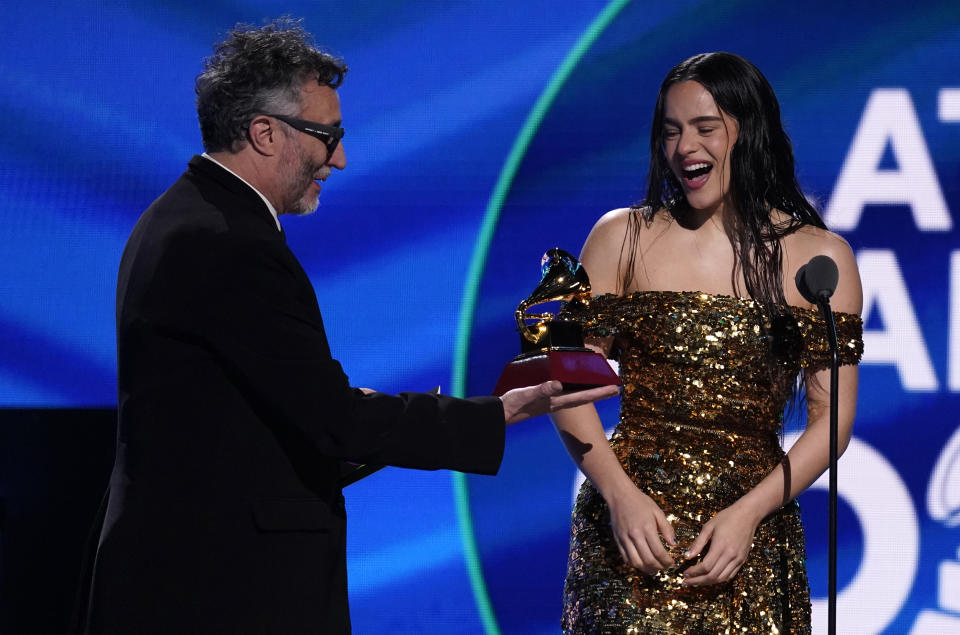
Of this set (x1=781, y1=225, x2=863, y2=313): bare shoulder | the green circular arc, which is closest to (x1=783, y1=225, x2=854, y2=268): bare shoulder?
(x1=781, y1=225, x2=863, y2=313): bare shoulder

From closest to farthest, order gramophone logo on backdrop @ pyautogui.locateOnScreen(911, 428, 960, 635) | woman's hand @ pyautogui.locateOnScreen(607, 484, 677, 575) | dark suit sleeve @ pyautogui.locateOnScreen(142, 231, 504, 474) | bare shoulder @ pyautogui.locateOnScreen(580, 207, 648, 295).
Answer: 1. dark suit sleeve @ pyautogui.locateOnScreen(142, 231, 504, 474)
2. woman's hand @ pyautogui.locateOnScreen(607, 484, 677, 575)
3. bare shoulder @ pyautogui.locateOnScreen(580, 207, 648, 295)
4. gramophone logo on backdrop @ pyautogui.locateOnScreen(911, 428, 960, 635)

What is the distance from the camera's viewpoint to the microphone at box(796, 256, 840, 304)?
6.31 ft

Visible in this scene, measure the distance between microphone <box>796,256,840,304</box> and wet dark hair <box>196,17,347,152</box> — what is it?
0.98 meters

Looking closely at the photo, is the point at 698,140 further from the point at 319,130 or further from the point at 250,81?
the point at 250,81

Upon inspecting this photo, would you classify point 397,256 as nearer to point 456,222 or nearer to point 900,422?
point 456,222

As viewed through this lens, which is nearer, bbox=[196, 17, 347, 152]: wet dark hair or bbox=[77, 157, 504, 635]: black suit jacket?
bbox=[77, 157, 504, 635]: black suit jacket

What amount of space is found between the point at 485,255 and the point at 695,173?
1.33 meters

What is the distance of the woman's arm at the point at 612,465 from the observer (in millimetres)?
2070

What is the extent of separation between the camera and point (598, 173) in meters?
3.55

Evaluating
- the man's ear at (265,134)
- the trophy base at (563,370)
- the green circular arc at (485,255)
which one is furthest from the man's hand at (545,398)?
the green circular arc at (485,255)

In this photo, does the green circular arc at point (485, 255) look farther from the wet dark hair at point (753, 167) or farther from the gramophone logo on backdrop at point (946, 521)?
the gramophone logo on backdrop at point (946, 521)

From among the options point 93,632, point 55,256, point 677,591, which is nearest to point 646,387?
point 677,591

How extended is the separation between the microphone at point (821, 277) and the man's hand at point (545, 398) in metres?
0.42

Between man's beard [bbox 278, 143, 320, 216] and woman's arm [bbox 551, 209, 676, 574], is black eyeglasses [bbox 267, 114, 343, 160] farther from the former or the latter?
woman's arm [bbox 551, 209, 676, 574]
